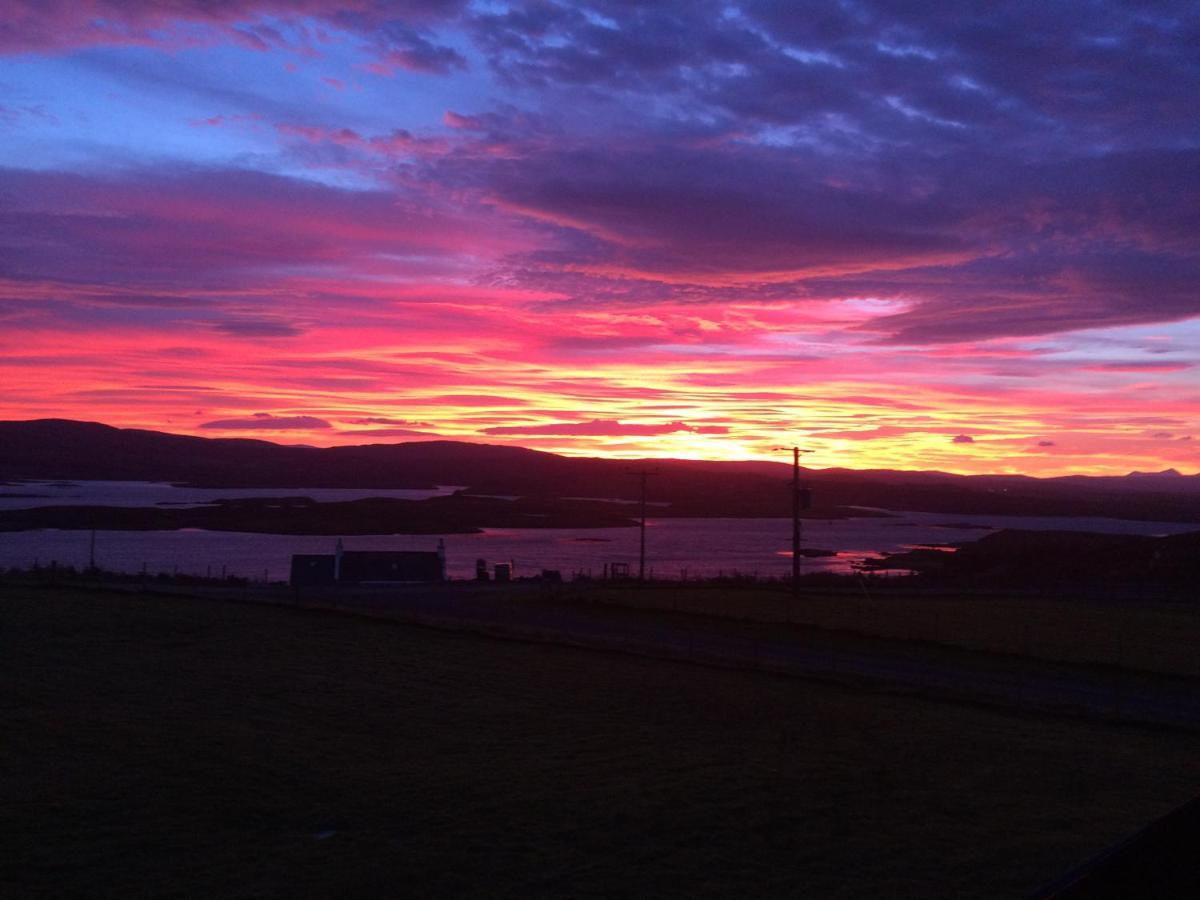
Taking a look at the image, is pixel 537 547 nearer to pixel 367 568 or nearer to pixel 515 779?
pixel 367 568

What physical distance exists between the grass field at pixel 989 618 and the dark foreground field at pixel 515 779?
34.6ft

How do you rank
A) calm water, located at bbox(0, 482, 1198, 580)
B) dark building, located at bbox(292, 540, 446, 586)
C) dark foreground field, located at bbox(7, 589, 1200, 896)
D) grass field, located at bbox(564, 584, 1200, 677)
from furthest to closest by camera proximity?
calm water, located at bbox(0, 482, 1198, 580), dark building, located at bbox(292, 540, 446, 586), grass field, located at bbox(564, 584, 1200, 677), dark foreground field, located at bbox(7, 589, 1200, 896)

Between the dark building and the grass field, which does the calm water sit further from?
the grass field

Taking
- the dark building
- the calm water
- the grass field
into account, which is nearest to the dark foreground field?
the grass field

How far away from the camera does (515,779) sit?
40.4ft

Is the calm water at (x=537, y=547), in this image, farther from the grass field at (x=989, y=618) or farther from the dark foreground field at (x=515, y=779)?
the dark foreground field at (x=515, y=779)

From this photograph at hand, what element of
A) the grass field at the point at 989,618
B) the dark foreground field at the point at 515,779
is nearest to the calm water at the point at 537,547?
the grass field at the point at 989,618

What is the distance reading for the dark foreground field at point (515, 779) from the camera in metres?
8.95

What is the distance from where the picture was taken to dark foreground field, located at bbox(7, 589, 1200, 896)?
8.95 meters

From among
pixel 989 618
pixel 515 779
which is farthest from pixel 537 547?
pixel 515 779

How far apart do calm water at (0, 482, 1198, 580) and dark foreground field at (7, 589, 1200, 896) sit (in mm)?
35870

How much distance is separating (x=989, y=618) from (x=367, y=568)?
2768 cm

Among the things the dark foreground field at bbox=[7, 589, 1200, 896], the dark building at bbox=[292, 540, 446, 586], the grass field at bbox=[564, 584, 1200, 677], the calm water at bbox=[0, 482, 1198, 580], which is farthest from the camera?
the calm water at bbox=[0, 482, 1198, 580]

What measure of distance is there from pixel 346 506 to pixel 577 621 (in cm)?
8446
